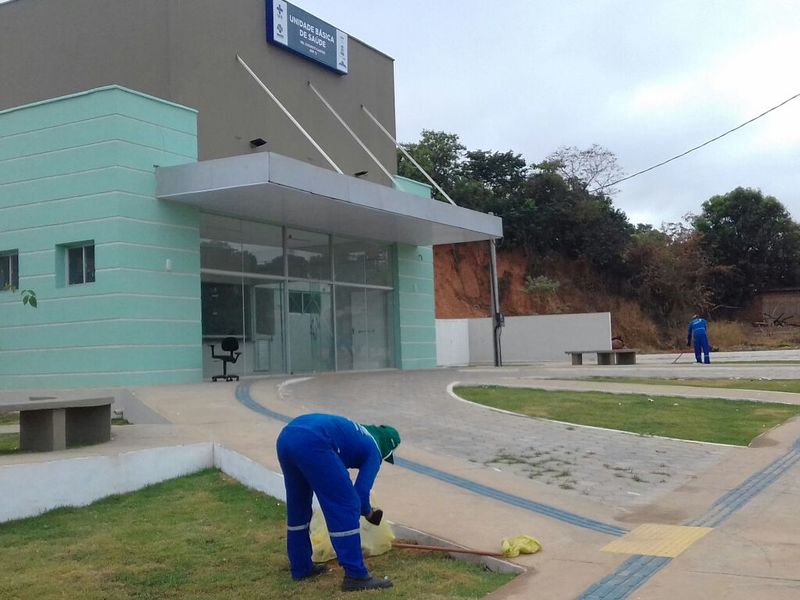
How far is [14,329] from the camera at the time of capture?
16891 millimetres

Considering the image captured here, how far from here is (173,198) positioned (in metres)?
16.7

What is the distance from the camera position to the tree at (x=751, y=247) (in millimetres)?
51000

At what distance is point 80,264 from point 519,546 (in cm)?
1325

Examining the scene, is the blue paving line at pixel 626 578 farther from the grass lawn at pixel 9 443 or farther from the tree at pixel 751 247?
the tree at pixel 751 247

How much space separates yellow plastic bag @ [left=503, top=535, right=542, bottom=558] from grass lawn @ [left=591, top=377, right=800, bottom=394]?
12.5m

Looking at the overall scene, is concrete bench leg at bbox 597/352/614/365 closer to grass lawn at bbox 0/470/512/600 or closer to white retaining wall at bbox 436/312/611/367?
white retaining wall at bbox 436/312/611/367

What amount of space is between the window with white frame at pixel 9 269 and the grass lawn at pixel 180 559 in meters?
11.0

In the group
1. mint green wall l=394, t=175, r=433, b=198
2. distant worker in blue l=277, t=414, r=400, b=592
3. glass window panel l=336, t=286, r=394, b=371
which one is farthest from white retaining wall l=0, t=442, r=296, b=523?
mint green wall l=394, t=175, r=433, b=198

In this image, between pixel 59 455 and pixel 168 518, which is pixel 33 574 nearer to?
pixel 168 518

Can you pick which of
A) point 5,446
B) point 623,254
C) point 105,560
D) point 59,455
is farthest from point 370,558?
point 623,254

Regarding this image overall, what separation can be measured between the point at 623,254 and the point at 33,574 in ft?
147

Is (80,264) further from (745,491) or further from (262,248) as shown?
(745,491)

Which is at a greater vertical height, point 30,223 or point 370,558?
point 30,223

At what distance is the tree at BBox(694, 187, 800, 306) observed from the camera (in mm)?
51000
